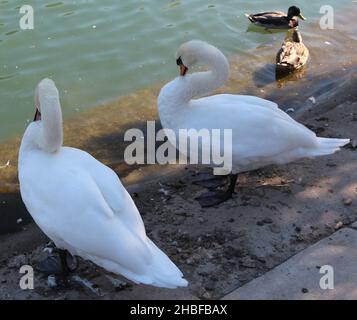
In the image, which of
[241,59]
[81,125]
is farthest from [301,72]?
[81,125]

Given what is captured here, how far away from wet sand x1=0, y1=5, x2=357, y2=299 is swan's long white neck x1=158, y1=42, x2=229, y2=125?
73 centimetres

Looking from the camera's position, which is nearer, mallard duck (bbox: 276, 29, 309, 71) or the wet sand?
the wet sand

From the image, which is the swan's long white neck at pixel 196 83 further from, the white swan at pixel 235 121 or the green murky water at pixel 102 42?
the green murky water at pixel 102 42

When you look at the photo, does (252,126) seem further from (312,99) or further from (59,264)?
(312,99)

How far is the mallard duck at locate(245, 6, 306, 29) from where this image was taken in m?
9.33

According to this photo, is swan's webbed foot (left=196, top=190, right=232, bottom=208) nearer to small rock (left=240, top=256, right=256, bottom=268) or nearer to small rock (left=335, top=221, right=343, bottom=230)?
small rock (left=240, top=256, right=256, bottom=268)

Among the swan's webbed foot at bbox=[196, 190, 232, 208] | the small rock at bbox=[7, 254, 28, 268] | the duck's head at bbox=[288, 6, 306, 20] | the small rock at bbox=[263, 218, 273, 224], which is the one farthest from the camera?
the duck's head at bbox=[288, 6, 306, 20]

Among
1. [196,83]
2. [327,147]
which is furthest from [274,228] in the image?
[196,83]

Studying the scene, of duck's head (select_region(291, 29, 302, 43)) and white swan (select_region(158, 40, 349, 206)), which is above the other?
white swan (select_region(158, 40, 349, 206))

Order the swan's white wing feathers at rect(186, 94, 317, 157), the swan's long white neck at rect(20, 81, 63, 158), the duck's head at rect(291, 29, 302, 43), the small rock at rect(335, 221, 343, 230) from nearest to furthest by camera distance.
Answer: the swan's long white neck at rect(20, 81, 63, 158)
the small rock at rect(335, 221, 343, 230)
the swan's white wing feathers at rect(186, 94, 317, 157)
the duck's head at rect(291, 29, 302, 43)

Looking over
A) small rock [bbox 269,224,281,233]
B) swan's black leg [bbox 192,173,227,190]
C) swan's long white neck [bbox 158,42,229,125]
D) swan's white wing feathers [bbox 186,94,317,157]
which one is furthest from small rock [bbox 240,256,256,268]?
swan's long white neck [bbox 158,42,229,125]

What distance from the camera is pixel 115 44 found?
862 cm

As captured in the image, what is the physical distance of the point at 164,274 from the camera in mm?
3361

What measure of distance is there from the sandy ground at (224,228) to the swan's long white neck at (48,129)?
34.0 inches
